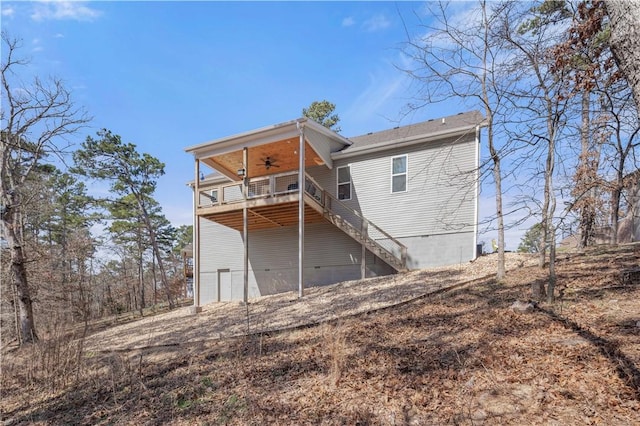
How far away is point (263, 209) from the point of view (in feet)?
38.4

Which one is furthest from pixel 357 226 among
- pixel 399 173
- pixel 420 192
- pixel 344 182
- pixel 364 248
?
pixel 420 192

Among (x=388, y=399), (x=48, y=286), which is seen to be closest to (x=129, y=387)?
(x=388, y=399)

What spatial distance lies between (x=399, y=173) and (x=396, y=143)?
1.11m

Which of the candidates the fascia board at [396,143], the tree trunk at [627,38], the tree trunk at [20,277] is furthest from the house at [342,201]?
the tree trunk at [627,38]

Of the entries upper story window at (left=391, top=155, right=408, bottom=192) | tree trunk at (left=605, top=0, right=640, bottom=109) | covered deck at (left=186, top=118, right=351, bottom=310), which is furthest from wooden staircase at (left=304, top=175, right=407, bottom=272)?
tree trunk at (left=605, top=0, right=640, bottom=109)

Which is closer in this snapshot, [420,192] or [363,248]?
[363,248]

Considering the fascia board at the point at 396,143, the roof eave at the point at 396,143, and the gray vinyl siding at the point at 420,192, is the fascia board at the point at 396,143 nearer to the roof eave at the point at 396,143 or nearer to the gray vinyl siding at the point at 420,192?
the roof eave at the point at 396,143

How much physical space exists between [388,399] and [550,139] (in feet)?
15.7

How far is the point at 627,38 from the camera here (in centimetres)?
268

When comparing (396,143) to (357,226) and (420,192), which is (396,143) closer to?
(420,192)

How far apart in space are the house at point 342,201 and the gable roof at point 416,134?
4 cm

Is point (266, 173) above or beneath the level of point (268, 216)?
above

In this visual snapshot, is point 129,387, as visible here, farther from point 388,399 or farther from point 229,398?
point 388,399

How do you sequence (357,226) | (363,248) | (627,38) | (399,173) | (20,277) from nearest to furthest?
1. (627,38)
2. (20,277)
3. (363,248)
4. (399,173)
5. (357,226)
